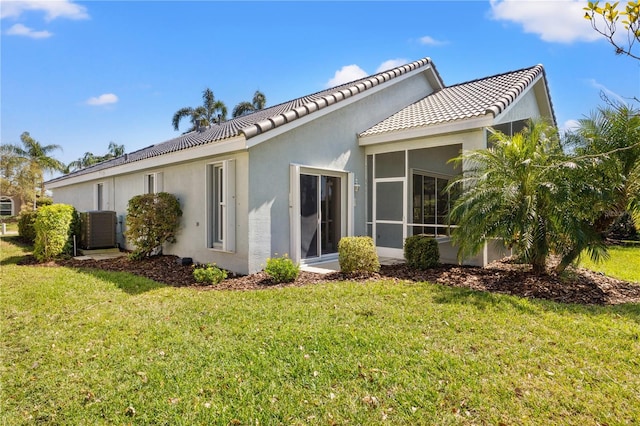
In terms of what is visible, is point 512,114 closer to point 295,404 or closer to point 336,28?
point 336,28

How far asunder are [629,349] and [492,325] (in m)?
1.59

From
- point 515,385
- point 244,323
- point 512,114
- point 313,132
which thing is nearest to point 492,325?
point 515,385

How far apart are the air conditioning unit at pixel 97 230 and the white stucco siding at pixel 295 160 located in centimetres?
859

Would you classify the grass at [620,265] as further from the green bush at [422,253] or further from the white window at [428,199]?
the white window at [428,199]

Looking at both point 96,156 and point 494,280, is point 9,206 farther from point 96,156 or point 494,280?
point 494,280

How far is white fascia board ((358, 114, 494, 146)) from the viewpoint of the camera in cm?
905

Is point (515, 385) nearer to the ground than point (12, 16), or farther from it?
nearer to the ground

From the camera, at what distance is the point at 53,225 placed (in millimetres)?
11156

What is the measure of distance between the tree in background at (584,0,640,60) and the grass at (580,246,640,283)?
21.7 feet

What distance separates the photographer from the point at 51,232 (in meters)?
11.1

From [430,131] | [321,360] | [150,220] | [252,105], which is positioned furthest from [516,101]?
[252,105]

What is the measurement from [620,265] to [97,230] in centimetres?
1860

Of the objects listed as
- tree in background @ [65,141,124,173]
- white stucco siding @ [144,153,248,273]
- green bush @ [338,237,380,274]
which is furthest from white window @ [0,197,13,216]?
green bush @ [338,237,380,274]

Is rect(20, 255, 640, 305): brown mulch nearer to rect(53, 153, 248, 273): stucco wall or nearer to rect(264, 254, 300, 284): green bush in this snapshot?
rect(264, 254, 300, 284): green bush
